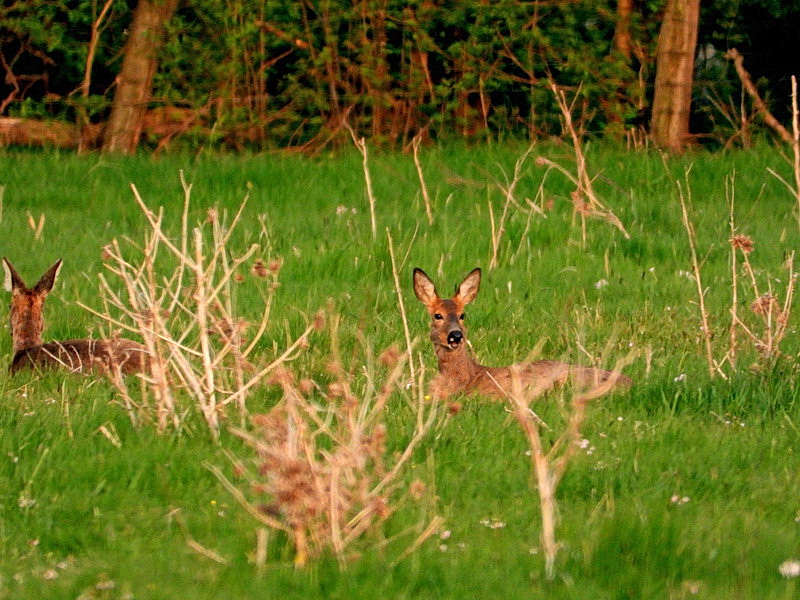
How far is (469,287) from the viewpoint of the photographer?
27.1ft

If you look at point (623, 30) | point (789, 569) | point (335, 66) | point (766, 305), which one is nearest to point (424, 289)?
point (766, 305)

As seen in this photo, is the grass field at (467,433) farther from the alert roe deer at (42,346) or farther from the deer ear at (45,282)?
the deer ear at (45,282)

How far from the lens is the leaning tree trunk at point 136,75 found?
49.8ft

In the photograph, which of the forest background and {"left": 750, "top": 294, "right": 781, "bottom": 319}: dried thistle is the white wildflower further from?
the forest background

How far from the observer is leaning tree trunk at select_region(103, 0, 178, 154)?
49.8ft

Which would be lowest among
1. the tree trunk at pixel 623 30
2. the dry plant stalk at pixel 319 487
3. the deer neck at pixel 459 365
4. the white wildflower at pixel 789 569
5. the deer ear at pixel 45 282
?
the deer neck at pixel 459 365

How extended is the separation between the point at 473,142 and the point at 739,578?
40.9 feet

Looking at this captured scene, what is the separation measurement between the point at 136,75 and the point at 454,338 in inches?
341

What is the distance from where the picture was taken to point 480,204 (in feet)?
40.8

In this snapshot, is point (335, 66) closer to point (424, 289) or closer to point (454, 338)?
point (424, 289)

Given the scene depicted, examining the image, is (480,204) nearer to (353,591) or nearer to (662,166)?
(662,166)

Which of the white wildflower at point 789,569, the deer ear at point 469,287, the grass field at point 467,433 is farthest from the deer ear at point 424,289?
the white wildflower at point 789,569

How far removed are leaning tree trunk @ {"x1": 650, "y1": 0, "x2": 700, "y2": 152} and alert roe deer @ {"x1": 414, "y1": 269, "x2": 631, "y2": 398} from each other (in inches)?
309

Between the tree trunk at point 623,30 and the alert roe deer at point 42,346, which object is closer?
the alert roe deer at point 42,346
